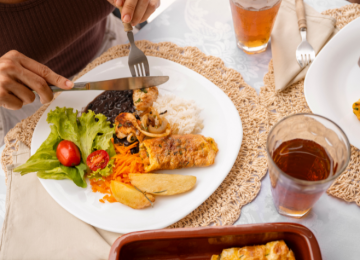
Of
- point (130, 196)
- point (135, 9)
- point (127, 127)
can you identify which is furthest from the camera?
point (135, 9)

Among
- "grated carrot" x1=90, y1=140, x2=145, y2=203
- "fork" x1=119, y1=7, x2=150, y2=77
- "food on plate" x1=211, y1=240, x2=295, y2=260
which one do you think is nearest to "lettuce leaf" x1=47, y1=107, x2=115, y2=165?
A: "grated carrot" x1=90, y1=140, x2=145, y2=203

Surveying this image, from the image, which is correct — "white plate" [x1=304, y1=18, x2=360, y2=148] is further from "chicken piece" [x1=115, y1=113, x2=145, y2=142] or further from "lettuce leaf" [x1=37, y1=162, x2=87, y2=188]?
"lettuce leaf" [x1=37, y1=162, x2=87, y2=188]

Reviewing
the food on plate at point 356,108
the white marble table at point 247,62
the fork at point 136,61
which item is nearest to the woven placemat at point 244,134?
the white marble table at point 247,62

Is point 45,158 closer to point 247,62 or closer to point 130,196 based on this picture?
point 130,196

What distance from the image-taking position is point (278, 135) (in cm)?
104

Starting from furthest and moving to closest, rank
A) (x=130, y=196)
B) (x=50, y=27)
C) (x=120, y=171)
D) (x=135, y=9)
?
(x=50, y=27), (x=135, y=9), (x=120, y=171), (x=130, y=196)

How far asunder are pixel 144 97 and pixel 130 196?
1.90 feet

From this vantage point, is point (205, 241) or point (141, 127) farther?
point (141, 127)

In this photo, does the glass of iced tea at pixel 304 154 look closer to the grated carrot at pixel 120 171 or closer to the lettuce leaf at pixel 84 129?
the grated carrot at pixel 120 171

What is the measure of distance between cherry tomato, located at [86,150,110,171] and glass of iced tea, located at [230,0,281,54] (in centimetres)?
101

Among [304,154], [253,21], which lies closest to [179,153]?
[304,154]

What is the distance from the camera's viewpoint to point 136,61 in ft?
5.39

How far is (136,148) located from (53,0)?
110 centimetres

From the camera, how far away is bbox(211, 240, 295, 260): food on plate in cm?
102
